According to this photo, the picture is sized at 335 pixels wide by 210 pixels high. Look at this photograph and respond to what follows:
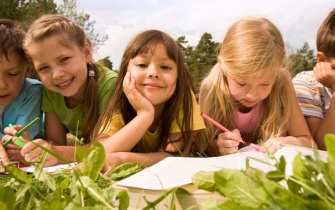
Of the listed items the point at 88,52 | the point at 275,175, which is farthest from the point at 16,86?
the point at 275,175

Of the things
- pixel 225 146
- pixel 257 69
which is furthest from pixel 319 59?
pixel 225 146

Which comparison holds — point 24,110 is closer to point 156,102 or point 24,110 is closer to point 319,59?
point 156,102

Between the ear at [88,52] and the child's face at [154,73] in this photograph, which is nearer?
the child's face at [154,73]

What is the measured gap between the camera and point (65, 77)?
5.33ft

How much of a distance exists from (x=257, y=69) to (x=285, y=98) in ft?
0.72

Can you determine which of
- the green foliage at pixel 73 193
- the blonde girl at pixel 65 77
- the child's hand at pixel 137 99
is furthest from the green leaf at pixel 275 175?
the blonde girl at pixel 65 77

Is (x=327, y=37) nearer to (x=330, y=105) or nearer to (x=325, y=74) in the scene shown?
(x=325, y=74)

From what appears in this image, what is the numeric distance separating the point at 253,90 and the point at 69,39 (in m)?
0.78

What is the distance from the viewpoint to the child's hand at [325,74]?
5.83ft

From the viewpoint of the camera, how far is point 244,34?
65.9 inches

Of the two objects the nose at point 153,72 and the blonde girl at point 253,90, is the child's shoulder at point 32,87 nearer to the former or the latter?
the nose at point 153,72

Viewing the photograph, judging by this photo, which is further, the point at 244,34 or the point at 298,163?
the point at 244,34

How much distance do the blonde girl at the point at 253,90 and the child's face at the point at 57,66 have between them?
1.85 ft

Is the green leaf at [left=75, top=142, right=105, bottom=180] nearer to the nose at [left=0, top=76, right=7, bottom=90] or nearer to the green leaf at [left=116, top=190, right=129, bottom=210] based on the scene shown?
the green leaf at [left=116, top=190, right=129, bottom=210]
